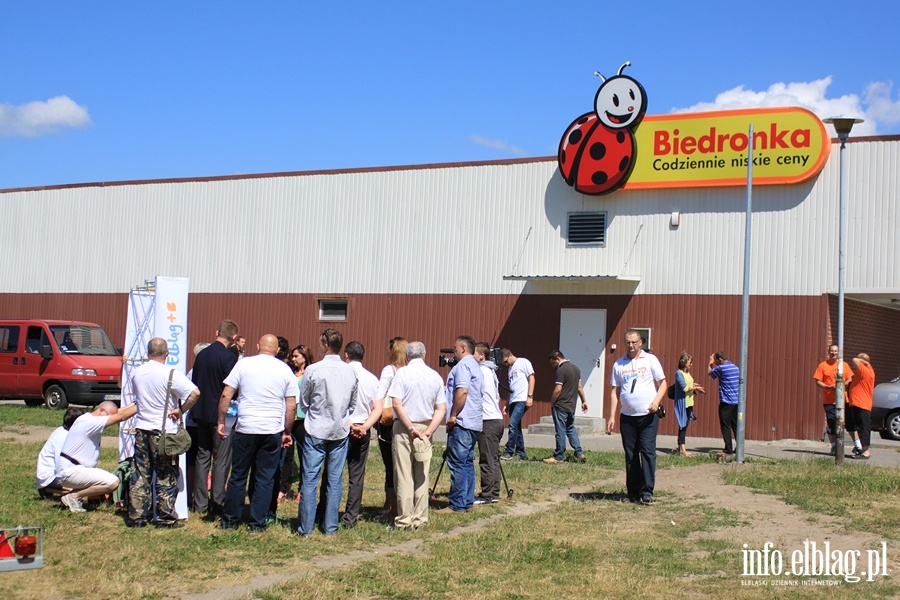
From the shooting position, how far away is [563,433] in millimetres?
15516

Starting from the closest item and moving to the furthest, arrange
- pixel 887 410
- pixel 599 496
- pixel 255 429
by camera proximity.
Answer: pixel 255 429, pixel 599 496, pixel 887 410

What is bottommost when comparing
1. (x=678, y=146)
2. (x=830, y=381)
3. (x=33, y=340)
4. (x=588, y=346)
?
(x=830, y=381)

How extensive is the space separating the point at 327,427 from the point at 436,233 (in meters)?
15.4

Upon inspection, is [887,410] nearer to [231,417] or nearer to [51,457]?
[231,417]

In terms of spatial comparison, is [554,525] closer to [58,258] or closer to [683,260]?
[683,260]

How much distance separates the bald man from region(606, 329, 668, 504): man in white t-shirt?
389 cm

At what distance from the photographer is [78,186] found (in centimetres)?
2962

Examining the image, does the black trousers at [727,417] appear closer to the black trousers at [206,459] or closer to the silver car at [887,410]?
the silver car at [887,410]

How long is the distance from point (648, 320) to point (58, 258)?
57.3ft

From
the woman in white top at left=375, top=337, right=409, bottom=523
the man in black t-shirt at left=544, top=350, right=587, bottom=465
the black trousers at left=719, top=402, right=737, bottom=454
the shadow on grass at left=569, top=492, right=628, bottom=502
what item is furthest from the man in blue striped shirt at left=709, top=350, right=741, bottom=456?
the woman in white top at left=375, top=337, right=409, bottom=523

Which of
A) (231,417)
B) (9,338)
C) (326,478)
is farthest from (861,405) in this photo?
(9,338)

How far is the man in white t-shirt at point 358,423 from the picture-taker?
31.7ft

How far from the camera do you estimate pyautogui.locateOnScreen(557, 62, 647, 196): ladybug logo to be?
21703 mm

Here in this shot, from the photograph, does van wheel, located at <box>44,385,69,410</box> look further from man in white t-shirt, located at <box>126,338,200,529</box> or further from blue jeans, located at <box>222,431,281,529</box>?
blue jeans, located at <box>222,431,281,529</box>
